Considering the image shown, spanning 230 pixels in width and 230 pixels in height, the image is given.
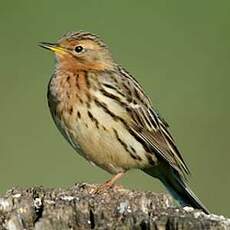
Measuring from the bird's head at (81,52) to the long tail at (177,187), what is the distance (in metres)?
1.15

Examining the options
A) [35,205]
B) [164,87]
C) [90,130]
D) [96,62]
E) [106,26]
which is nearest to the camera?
[35,205]

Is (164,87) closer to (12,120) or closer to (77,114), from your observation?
(12,120)

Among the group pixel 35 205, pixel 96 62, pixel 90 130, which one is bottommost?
pixel 35 205

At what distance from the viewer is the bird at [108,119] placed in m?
10.6

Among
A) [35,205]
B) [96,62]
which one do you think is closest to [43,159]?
[96,62]

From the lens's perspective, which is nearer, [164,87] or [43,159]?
[43,159]

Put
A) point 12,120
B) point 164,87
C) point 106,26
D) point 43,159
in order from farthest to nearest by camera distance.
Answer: point 106,26
point 164,87
point 12,120
point 43,159

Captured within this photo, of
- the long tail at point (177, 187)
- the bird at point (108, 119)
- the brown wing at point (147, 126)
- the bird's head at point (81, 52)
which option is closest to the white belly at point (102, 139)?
the bird at point (108, 119)

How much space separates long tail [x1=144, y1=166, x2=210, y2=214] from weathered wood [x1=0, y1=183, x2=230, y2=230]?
112 inches

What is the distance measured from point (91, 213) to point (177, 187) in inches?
145

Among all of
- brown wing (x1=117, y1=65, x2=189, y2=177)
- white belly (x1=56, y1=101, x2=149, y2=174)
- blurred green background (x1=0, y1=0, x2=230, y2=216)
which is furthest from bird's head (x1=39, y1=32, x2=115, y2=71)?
blurred green background (x1=0, y1=0, x2=230, y2=216)

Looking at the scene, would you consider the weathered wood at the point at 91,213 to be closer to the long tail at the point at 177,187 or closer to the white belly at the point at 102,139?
the white belly at the point at 102,139

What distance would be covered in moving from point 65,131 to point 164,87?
6713 mm

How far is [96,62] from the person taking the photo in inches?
450
